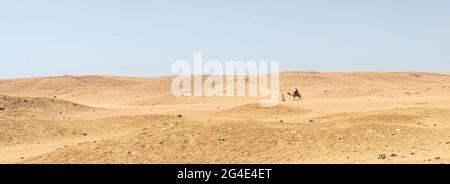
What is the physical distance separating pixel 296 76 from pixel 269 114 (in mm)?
36220

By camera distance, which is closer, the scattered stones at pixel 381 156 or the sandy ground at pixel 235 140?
the scattered stones at pixel 381 156

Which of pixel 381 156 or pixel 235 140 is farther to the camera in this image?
pixel 235 140

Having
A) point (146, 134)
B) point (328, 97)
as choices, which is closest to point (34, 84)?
point (328, 97)

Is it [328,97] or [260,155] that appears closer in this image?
[260,155]

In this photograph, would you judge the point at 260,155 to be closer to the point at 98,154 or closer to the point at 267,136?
the point at 267,136

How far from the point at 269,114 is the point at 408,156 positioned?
1135 cm

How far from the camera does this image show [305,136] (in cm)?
1331

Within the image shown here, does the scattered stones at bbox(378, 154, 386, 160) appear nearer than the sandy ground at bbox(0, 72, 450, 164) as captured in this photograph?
Yes

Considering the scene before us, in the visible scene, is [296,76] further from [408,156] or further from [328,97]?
[408,156]

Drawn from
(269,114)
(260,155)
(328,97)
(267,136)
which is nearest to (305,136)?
(267,136)

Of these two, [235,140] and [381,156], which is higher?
[235,140]
